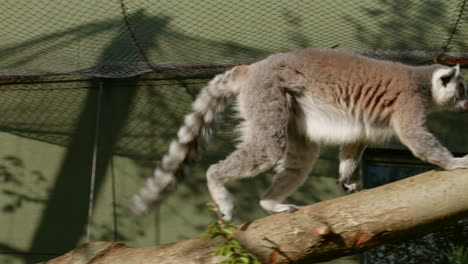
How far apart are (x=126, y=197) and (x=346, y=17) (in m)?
3.74

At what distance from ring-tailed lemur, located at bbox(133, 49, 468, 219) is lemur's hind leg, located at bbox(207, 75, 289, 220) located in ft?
0.04

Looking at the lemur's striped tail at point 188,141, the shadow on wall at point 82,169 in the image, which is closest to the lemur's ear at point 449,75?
the lemur's striped tail at point 188,141

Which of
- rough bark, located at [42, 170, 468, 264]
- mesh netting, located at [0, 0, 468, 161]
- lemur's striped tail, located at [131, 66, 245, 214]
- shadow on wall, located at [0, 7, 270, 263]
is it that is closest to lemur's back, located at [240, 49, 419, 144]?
lemur's striped tail, located at [131, 66, 245, 214]

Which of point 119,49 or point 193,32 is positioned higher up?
point 193,32

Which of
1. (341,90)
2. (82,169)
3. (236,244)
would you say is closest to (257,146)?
(341,90)

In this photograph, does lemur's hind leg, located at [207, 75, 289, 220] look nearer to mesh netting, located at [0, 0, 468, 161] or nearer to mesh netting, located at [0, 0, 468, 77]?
mesh netting, located at [0, 0, 468, 161]

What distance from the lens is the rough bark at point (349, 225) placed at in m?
3.81

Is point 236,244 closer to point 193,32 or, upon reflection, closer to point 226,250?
point 226,250

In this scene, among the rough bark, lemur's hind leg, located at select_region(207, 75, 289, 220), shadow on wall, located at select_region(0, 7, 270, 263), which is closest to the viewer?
the rough bark

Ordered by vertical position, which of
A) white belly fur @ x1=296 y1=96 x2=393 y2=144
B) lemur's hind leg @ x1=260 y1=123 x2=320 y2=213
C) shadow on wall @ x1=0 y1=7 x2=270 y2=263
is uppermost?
white belly fur @ x1=296 y1=96 x2=393 y2=144

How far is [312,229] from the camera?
3871 millimetres

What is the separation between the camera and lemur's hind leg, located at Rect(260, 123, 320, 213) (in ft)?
16.9

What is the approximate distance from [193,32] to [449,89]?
3222 mm

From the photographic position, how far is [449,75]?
17.0ft
